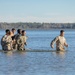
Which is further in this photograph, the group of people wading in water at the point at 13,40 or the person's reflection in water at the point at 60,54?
the group of people wading in water at the point at 13,40

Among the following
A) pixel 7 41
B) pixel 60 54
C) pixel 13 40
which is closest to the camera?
pixel 60 54

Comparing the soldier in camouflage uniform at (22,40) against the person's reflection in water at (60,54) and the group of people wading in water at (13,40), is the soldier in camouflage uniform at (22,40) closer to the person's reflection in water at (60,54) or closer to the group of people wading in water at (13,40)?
the group of people wading in water at (13,40)

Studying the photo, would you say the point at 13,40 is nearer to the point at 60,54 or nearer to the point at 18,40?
the point at 18,40

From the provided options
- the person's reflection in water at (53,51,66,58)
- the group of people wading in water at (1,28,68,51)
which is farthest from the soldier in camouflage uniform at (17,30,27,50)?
the person's reflection in water at (53,51,66,58)

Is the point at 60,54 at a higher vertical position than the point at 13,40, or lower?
lower

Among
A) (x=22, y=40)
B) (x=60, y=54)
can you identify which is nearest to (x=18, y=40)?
(x=22, y=40)

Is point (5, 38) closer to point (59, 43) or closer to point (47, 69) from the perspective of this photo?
point (59, 43)

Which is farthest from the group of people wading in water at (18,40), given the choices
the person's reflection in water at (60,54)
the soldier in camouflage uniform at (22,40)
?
the person's reflection in water at (60,54)

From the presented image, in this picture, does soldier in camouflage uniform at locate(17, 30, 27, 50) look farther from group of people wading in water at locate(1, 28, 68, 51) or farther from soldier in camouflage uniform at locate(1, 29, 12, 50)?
soldier in camouflage uniform at locate(1, 29, 12, 50)

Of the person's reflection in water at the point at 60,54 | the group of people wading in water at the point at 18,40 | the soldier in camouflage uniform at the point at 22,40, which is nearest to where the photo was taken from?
the person's reflection in water at the point at 60,54

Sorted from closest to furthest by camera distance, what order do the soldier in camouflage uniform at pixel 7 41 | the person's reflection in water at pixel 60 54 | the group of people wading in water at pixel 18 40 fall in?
the person's reflection in water at pixel 60 54
the group of people wading in water at pixel 18 40
the soldier in camouflage uniform at pixel 7 41

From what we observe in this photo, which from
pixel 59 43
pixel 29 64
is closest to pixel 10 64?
pixel 29 64

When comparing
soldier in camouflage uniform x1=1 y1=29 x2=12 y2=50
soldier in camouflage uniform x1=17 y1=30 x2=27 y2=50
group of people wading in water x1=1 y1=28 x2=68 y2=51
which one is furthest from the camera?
soldier in camouflage uniform x1=17 y1=30 x2=27 y2=50

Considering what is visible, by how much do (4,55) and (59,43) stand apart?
140 inches
